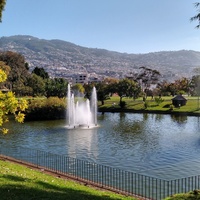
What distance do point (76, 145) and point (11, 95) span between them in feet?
60.1

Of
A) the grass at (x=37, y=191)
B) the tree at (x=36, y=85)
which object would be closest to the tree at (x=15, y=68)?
the tree at (x=36, y=85)

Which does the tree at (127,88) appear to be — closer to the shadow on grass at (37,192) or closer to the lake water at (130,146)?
the lake water at (130,146)

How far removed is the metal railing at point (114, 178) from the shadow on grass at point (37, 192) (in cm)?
290

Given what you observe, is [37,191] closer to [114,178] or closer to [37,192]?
[37,192]

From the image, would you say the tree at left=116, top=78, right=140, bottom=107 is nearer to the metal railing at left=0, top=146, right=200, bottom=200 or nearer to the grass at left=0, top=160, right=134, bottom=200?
the metal railing at left=0, top=146, right=200, bottom=200

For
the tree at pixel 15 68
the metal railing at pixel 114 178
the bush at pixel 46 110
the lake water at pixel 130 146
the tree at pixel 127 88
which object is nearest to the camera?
the metal railing at pixel 114 178

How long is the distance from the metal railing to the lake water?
1518 millimetres

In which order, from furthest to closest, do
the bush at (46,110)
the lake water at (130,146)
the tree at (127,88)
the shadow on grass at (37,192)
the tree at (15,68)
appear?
the tree at (15,68)
the tree at (127,88)
the bush at (46,110)
the lake water at (130,146)
the shadow on grass at (37,192)

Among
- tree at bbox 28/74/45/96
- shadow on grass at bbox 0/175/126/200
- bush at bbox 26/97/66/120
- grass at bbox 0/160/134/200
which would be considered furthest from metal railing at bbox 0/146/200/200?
tree at bbox 28/74/45/96

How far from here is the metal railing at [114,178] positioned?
55.6 feet

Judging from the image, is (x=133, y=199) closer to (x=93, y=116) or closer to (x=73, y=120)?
(x=73, y=120)

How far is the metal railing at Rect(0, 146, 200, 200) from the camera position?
55.6 feet

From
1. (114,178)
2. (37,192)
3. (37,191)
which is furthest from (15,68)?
(37,192)

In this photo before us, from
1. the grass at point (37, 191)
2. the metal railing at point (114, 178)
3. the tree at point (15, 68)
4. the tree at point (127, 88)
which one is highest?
the tree at point (15, 68)
